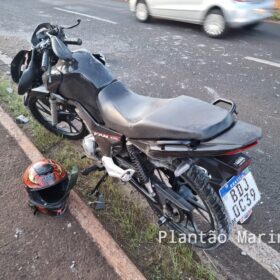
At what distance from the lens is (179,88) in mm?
5250

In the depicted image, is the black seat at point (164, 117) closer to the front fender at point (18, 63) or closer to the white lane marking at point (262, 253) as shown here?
the white lane marking at point (262, 253)

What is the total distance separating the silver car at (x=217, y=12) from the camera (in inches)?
286

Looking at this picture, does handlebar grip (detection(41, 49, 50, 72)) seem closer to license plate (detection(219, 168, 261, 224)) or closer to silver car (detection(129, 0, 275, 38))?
license plate (detection(219, 168, 261, 224))

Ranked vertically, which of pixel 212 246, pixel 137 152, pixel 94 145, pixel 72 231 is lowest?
pixel 72 231

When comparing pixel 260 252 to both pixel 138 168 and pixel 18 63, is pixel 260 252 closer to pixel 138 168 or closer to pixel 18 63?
pixel 138 168

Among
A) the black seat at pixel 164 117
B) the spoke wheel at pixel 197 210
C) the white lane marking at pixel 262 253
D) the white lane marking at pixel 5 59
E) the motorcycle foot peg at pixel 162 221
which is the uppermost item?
the black seat at pixel 164 117

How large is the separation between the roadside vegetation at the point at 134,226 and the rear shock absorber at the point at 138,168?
44 cm

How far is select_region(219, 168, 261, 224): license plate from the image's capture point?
214 centimetres

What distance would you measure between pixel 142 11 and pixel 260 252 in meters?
7.80

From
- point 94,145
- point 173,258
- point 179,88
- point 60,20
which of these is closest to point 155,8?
point 60,20

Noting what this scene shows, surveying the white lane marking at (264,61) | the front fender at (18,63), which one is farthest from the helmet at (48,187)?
the white lane marking at (264,61)

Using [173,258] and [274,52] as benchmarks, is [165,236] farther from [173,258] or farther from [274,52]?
[274,52]

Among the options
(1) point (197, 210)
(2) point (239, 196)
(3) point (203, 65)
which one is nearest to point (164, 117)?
(2) point (239, 196)

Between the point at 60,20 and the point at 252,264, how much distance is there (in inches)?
336
